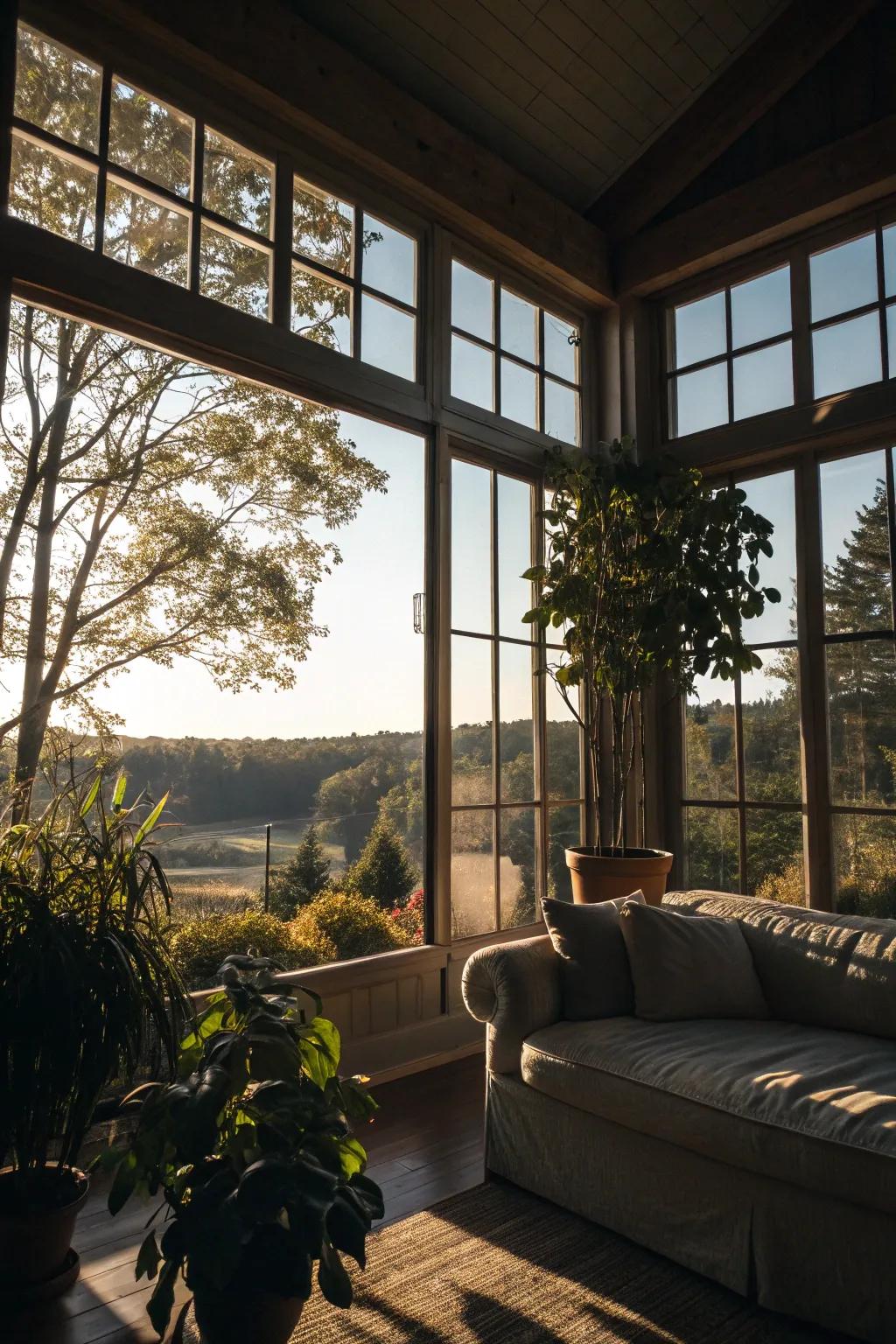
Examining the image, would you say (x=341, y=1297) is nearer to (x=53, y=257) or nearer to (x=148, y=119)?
(x=53, y=257)

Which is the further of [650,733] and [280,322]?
[650,733]

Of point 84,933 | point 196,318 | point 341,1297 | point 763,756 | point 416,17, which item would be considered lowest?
point 341,1297

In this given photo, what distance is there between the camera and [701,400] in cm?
436

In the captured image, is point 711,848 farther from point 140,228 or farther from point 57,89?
point 57,89

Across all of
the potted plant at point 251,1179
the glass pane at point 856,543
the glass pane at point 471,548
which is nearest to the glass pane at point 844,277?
the glass pane at point 856,543

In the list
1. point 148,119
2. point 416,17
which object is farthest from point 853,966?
point 416,17

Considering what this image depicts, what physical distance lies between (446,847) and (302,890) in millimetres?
1042

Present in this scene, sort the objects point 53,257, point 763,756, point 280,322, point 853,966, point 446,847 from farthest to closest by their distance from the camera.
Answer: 1. point 763,756
2. point 446,847
3. point 280,322
4. point 53,257
5. point 853,966

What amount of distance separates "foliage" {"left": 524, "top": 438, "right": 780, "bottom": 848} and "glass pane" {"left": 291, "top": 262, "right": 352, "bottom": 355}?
1.12 m

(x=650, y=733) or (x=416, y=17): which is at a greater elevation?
(x=416, y=17)

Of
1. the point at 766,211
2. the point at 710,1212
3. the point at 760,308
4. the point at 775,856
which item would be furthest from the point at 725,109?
the point at 710,1212

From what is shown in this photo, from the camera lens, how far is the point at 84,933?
6.35ft

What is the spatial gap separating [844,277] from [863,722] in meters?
1.93

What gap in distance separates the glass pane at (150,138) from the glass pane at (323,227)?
0.47 m
